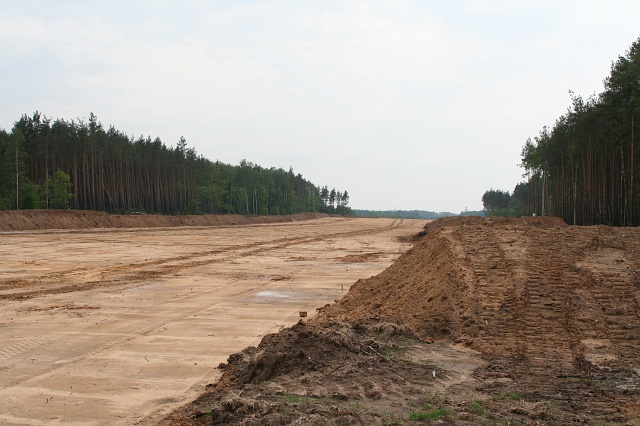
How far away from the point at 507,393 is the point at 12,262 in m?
23.8

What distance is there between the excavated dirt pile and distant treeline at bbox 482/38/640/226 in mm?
30269

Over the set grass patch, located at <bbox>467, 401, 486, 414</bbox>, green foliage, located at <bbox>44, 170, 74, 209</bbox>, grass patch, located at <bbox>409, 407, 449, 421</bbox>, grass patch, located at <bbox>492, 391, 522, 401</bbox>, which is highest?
green foliage, located at <bbox>44, 170, 74, 209</bbox>

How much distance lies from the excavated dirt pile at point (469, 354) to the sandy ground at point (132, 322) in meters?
0.95

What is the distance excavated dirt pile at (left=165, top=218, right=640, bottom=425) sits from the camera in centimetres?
516

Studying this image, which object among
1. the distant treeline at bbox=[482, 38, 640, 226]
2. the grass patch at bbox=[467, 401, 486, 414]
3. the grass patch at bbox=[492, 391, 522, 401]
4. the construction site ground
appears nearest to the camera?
the grass patch at bbox=[467, 401, 486, 414]

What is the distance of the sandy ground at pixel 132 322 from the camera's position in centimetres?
634

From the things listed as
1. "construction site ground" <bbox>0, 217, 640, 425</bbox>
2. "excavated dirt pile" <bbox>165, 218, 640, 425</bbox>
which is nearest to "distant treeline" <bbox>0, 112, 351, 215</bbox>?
"construction site ground" <bbox>0, 217, 640, 425</bbox>

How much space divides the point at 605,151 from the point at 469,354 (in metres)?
44.4

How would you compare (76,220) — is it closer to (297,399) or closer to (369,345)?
(369,345)

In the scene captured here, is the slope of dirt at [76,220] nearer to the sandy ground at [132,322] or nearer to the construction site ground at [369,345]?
the sandy ground at [132,322]

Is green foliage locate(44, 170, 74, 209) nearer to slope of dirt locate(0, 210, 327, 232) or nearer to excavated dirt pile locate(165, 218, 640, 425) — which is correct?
slope of dirt locate(0, 210, 327, 232)

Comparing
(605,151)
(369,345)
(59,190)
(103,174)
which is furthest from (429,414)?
(103,174)

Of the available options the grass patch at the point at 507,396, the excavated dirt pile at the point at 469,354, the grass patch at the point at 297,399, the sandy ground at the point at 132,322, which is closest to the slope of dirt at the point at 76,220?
the sandy ground at the point at 132,322

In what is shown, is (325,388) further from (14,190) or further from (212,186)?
(212,186)
